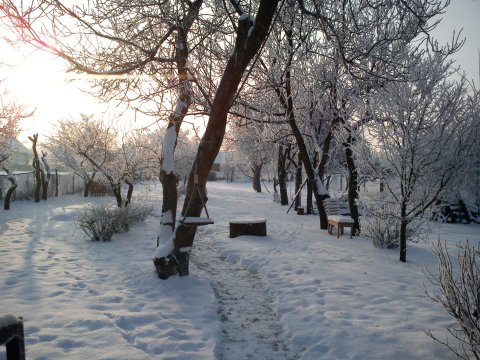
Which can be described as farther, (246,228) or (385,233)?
(246,228)

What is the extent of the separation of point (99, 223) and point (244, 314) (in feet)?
21.2

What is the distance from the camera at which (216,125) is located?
5.40 m

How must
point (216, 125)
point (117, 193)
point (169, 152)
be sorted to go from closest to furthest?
point (216, 125) < point (169, 152) < point (117, 193)

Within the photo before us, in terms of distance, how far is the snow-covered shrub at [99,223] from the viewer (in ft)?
31.3

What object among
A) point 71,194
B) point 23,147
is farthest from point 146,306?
point 23,147

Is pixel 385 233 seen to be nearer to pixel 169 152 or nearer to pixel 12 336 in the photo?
pixel 169 152

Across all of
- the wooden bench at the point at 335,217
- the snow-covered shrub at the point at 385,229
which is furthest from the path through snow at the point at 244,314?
the wooden bench at the point at 335,217

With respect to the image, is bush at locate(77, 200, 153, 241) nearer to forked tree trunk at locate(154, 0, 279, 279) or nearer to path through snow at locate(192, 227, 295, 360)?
path through snow at locate(192, 227, 295, 360)

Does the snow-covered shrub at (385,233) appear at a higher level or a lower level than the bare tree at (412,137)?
lower

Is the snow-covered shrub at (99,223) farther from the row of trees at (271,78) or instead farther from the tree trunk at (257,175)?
the tree trunk at (257,175)

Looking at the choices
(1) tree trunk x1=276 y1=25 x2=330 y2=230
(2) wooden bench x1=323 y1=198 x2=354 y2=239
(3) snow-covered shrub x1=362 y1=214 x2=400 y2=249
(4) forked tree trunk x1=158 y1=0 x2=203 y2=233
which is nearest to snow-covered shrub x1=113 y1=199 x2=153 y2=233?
(4) forked tree trunk x1=158 y1=0 x2=203 y2=233

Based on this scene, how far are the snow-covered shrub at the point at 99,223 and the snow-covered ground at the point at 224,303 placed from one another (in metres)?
0.42

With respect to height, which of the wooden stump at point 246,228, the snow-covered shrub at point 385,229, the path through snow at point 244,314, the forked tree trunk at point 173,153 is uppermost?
the forked tree trunk at point 173,153

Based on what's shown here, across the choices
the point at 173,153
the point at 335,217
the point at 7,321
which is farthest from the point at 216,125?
the point at 335,217
